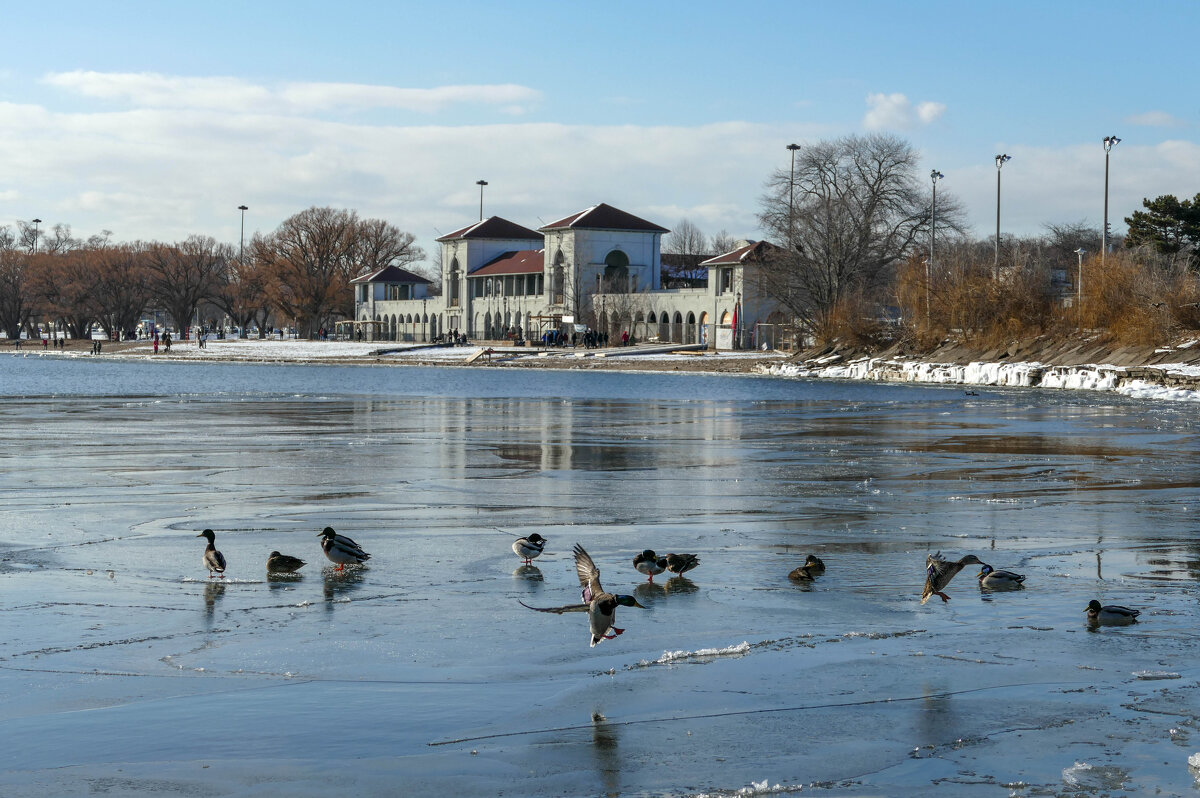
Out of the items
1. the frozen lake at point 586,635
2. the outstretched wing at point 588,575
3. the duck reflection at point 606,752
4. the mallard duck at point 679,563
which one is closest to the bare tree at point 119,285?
the frozen lake at point 586,635

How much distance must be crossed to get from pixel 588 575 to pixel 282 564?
10.2 feet

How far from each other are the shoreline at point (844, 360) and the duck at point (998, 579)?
3424cm

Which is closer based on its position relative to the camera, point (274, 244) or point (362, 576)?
point (362, 576)

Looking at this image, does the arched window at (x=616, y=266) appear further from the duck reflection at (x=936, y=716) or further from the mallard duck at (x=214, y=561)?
the duck reflection at (x=936, y=716)

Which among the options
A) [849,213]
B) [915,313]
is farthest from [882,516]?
[849,213]

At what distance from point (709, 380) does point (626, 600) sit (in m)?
55.2

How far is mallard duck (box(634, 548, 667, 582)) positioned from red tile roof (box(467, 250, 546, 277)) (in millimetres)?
112137

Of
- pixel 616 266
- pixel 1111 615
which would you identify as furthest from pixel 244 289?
pixel 1111 615

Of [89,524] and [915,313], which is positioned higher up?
[915,313]

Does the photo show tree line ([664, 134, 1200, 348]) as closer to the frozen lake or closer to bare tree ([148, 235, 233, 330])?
the frozen lake

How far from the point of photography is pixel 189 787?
5.48 m

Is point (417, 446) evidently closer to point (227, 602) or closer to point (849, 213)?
point (227, 602)

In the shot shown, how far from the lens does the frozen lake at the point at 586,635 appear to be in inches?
229

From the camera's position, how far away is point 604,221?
119188 mm
